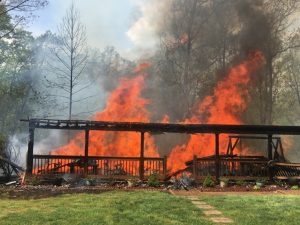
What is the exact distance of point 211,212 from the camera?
1165 centimetres

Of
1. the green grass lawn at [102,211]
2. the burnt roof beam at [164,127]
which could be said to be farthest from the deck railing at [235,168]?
the green grass lawn at [102,211]

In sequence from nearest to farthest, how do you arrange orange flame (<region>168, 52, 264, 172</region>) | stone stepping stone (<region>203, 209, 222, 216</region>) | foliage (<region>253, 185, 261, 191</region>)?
stone stepping stone (<region>203, 209, 222, 216</region>), foliage (<region>253, 185, 261, 191</region>), orange flame (<region>168, 52, 264, 172</region>)

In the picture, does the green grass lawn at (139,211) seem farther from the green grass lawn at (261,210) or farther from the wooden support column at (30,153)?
the wooden support column at (30,153)

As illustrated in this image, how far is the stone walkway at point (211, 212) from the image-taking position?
10.3m

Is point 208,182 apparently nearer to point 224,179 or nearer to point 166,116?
point 224,179

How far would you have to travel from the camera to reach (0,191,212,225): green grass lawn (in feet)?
33.0

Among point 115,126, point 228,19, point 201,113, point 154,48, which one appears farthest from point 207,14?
point 115,126

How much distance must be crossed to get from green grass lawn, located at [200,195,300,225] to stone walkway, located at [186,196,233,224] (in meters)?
0.21

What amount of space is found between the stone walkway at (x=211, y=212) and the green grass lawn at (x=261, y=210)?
21cm

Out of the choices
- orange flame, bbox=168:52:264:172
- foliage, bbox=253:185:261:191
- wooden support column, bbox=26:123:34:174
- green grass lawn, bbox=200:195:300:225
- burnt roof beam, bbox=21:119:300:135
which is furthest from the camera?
orange flame, bbox=168:52:264:172

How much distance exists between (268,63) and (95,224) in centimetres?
3148

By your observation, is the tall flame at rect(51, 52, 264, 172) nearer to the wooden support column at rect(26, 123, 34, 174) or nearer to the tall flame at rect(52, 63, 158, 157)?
the tall flame at rect(52, 63, 158, 157)

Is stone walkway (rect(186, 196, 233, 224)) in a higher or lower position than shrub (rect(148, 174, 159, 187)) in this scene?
lower

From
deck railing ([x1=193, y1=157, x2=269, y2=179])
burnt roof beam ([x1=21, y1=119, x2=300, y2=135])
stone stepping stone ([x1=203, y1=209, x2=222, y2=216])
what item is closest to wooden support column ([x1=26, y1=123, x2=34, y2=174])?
burnt roof beam ([x1=21, y1=119, x2=300, y2=135])
